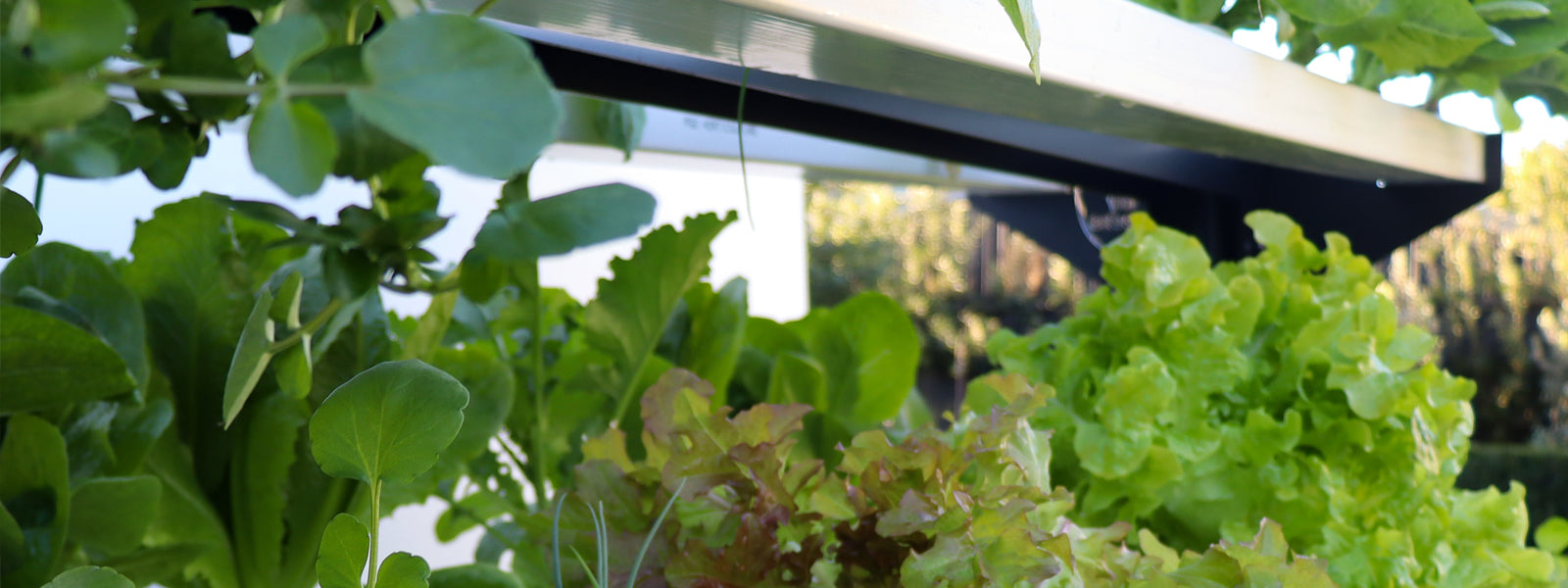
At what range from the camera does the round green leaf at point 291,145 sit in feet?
0.37

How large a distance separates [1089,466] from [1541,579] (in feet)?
0.69

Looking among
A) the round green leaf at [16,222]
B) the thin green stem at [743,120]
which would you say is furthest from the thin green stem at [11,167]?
the thin green stem at [743,120]

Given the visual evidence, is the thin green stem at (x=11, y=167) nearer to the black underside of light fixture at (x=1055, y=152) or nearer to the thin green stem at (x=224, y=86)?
the thin green stem at (x=224, y=86)

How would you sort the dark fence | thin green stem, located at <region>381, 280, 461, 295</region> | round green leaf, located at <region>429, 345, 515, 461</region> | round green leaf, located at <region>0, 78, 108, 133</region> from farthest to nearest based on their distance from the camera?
the dark fence
round green leaf, located at <region>429, 345, 515, 461</region>
thin green stem, located at <region>381, 280, 461, 295</region>
round green leaf, located at <region>0, 78, 108, 133</region>

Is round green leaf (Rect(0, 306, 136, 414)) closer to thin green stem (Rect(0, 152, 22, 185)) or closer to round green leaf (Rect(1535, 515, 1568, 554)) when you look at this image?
thin green stem (Rect(0, 152, 22, 185))

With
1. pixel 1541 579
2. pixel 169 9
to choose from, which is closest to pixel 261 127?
pixel 169 9

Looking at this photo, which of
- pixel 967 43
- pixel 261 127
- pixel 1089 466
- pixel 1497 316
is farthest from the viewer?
pixel 1497 316

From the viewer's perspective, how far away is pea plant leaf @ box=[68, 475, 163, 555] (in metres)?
0.30

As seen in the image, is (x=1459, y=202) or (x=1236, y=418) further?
(x=1459, y=202)

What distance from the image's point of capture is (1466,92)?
20.2 inches

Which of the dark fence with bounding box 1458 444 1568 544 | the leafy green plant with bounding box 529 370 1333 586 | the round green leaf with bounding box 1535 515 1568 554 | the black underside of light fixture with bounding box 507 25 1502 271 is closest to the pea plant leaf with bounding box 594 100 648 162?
the black underside of light fixture with bounding box 507 25 1502 271

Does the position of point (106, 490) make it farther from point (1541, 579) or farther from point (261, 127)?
point (1541, 579)

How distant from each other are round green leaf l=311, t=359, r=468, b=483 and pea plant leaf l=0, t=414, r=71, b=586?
141 mm

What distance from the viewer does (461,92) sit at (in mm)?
116
